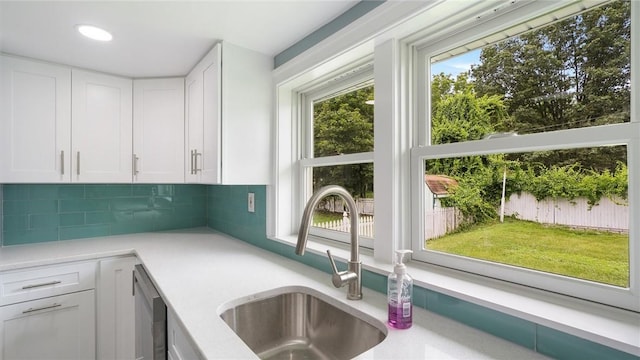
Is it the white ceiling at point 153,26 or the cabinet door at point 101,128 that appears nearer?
the white ceiling at point 153,26

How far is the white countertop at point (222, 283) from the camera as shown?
80cm

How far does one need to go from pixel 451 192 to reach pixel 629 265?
1.74 ft

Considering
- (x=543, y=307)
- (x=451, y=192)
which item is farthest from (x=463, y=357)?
(x=451, y=192)

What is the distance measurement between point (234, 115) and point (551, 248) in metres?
1.58

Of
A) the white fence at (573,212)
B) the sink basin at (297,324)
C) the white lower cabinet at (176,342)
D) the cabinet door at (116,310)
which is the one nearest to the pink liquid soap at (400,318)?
the sink basin at (297,324)

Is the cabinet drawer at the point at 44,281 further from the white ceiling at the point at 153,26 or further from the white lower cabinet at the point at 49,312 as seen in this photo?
the white ceiling at the point at 153,26

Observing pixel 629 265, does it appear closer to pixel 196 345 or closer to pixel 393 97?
pixel 393 97

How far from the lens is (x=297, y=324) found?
1.25 m

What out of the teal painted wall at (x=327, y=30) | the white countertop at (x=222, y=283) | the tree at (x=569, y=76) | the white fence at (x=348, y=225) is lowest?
the white countertop at (x=222, y=283)

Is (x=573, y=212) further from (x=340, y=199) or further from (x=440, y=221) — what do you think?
(x=340, y=199)

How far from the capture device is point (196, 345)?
0.84 metres

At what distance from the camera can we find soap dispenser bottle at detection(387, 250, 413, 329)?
906 mm

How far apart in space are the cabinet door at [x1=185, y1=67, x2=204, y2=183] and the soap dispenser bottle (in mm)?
1542

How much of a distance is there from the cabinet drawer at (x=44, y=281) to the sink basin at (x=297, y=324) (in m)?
1.27
